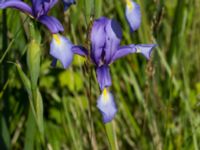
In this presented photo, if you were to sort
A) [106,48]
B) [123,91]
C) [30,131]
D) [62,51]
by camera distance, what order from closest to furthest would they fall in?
[62,51] → [106,48] → [30,131] → [123,91]

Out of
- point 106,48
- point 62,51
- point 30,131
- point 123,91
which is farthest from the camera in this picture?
point 123,91

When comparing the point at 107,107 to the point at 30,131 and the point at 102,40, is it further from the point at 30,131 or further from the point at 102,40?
the point at 30,131

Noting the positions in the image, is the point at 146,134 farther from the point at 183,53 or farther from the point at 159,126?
the point at 183,53

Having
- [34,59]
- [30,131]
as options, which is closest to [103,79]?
[34,59]

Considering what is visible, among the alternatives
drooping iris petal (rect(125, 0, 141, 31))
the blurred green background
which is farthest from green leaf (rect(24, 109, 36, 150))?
drooping iris petal (rect(125, 0, 141, 31))

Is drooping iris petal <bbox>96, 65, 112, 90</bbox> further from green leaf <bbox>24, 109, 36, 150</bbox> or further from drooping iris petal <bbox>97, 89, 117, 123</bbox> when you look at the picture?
green leaf <bbox>24, 109, 36, 150</bbox>

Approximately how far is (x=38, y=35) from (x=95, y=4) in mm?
140

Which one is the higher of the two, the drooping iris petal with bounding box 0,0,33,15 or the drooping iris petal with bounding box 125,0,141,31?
the drooping iris petal with bounding box 0,0,33,15

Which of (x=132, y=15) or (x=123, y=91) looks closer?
(x=132, y=15)

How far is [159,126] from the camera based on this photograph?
1622 mm

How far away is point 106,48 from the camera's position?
1074 mm

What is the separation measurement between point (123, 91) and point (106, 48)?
83 centimetres

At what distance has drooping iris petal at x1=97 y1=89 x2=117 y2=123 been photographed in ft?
3.19

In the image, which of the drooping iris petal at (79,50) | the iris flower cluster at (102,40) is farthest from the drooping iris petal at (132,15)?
the drooping iris petal at (79,50)
